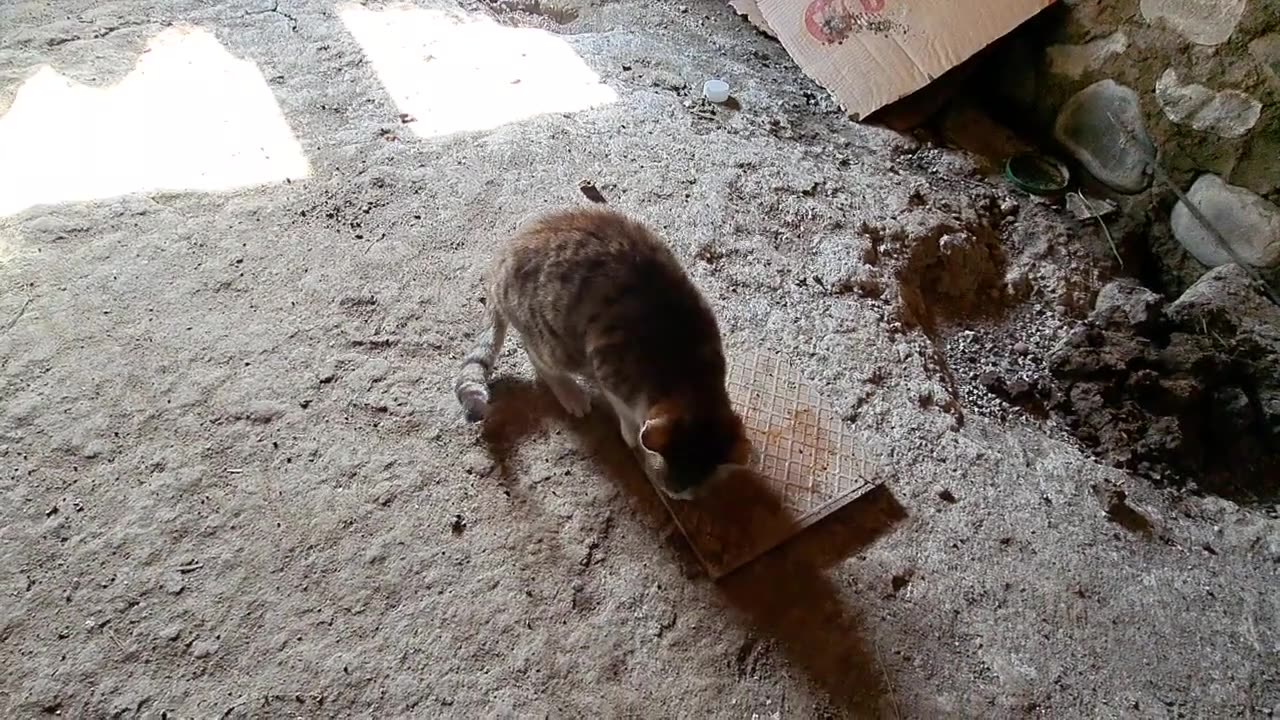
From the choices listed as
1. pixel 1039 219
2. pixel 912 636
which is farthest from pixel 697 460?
pixel 1039 219

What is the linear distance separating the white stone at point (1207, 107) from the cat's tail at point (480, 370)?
259 cm

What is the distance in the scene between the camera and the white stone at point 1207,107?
110 inches

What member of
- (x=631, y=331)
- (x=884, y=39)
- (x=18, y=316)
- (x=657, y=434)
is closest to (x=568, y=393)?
(x=631, y=331)

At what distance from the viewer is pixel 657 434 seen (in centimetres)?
178

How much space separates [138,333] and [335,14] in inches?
81.9

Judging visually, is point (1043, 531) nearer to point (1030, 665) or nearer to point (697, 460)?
point (1030, 665)

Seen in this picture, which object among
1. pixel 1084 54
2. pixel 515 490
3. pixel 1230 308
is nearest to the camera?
pixel 515 490

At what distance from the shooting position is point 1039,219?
316cm

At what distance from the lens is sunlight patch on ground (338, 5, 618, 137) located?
336cm

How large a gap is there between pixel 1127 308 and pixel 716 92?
1835mm

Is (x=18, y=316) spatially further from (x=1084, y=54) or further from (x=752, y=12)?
(x=1084, y=54)

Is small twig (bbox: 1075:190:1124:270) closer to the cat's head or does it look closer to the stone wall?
the stone wall

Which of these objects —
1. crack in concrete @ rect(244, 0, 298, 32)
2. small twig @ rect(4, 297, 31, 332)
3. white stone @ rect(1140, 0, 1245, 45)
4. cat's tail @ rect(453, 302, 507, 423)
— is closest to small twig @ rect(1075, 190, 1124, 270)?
white stone @ rect(1140, 0, 1245, 45)

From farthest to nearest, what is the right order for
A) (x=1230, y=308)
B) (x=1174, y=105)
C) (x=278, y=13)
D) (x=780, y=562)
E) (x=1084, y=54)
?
(x=278, y=13) < (x=1084, y=54) < (x=1174, y=105) < (x=1230, y=308) < (x=780, y=562)
